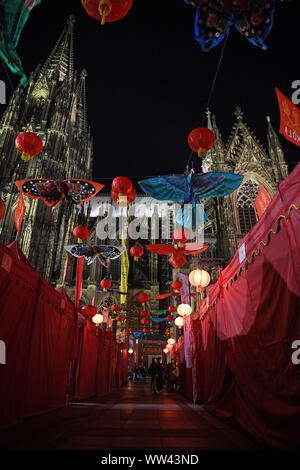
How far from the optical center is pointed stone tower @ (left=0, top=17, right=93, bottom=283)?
24156mm

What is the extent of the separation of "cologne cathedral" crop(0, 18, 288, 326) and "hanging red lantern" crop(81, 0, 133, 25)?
1356 centimetres

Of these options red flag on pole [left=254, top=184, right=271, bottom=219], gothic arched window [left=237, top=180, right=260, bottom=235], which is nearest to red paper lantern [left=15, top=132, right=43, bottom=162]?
red flag on pole [left=254, top=184, right=271, bottom=219]

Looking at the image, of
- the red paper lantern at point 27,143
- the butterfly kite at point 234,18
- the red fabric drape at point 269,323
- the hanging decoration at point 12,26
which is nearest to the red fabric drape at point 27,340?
the hanging decoration at point 12,26

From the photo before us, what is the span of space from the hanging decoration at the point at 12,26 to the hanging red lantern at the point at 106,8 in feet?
2.74

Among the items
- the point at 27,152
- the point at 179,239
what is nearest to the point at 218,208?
the point at 179,239

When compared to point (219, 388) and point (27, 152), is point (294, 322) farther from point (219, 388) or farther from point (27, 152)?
point (27, 152)

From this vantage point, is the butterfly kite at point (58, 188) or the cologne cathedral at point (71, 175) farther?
the cologne cathedral at point (71, 175)

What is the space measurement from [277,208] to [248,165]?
65.4 feet

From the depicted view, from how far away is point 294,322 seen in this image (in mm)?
2531

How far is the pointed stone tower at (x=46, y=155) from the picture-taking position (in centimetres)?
2416

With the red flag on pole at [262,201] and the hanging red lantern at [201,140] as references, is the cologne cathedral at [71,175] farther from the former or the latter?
the hanging red lantern at [201,140]

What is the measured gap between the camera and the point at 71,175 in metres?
32.4

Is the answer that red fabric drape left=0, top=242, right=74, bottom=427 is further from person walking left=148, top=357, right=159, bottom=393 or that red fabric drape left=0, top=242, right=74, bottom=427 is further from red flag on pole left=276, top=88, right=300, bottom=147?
person walking left=148, top=357, right=159, bottom=393

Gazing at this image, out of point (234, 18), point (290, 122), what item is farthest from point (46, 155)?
point (234, 18)
